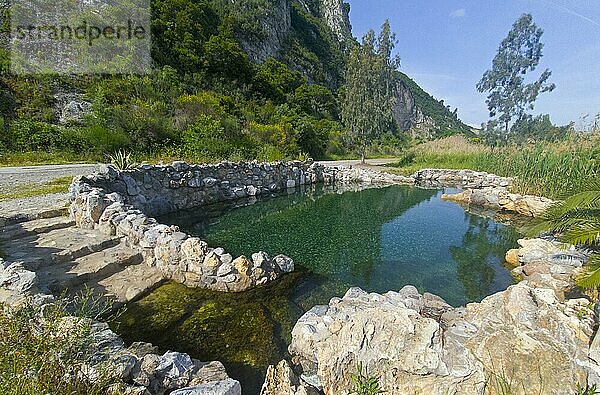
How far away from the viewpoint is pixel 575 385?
2.01 metres

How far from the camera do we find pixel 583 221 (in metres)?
3.44

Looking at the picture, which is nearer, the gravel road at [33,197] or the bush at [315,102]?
the gravel road at [33,197]

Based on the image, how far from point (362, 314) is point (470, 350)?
84 centimetres

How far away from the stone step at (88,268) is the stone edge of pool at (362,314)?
0.85 feet

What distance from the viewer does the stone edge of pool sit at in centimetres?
229

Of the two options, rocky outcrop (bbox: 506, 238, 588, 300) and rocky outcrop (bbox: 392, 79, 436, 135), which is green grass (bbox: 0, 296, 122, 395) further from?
rocky outcrop (bbox: 392, 79, 436, 135)

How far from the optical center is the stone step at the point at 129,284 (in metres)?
4.25

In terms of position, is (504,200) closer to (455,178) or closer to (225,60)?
(455,178)

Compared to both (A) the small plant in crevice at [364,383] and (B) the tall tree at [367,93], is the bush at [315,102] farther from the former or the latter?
(A) the small plant in crevice at [364,383]

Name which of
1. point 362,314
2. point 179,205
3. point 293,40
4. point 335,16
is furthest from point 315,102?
point 335,16

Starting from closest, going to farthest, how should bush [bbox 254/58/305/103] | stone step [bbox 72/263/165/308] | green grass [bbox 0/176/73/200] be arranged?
stone step [bbox 72/263/165/308] → green grass [bbox 0/176/73/200] → bush [bbox 254/58/305/103]

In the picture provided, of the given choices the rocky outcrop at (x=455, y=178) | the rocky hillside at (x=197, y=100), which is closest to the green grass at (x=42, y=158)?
the rocky hillside at (x=197, y=100)

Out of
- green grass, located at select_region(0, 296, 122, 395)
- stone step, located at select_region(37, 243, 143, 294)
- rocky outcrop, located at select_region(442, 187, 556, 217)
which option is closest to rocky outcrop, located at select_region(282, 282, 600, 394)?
green grass, located at select_region(0, 296, 122, 395)

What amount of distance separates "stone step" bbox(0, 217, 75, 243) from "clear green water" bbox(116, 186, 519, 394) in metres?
2.66
